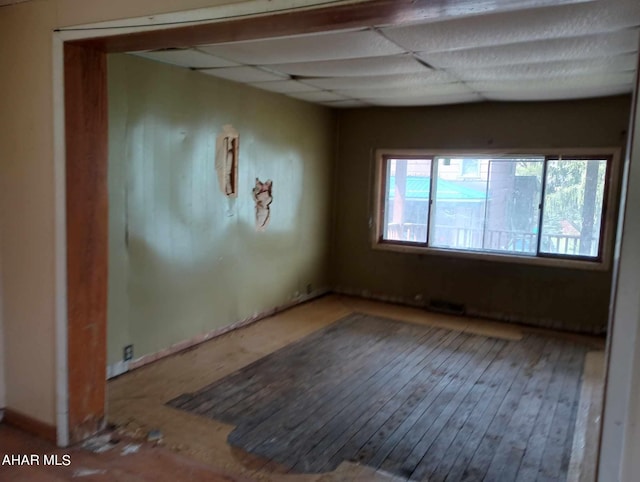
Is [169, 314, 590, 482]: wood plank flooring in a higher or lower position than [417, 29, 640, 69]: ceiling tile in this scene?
lower

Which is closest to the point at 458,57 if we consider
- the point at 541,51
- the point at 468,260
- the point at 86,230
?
the point at 541,51

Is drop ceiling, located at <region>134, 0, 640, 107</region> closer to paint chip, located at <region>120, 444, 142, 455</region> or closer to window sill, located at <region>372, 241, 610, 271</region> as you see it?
window sill, located at <region>372, 241, 610, 271</region>

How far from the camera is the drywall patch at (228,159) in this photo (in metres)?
4.45

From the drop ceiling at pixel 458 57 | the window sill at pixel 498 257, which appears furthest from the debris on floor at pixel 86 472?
the window sill at pixel 498 257

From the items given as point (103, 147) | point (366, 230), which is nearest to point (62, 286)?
point (103, 147)

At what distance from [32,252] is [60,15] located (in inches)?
47.5

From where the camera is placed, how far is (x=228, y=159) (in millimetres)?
4535

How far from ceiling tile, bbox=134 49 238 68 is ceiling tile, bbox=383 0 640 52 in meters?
1.39

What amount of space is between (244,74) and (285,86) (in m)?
0.62

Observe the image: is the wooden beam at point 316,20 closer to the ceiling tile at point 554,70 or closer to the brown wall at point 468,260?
the ceiling tile at point 554,70

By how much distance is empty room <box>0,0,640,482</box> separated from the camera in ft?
8.08

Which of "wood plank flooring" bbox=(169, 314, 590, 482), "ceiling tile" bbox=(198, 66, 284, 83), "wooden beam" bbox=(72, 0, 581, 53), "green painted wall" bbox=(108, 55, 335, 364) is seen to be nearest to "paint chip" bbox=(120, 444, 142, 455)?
"wood plank flooring" bbox=(169, 314, 590, 482)

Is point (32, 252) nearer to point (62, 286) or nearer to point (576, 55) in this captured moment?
point (62, 286)

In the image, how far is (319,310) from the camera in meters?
5.69
